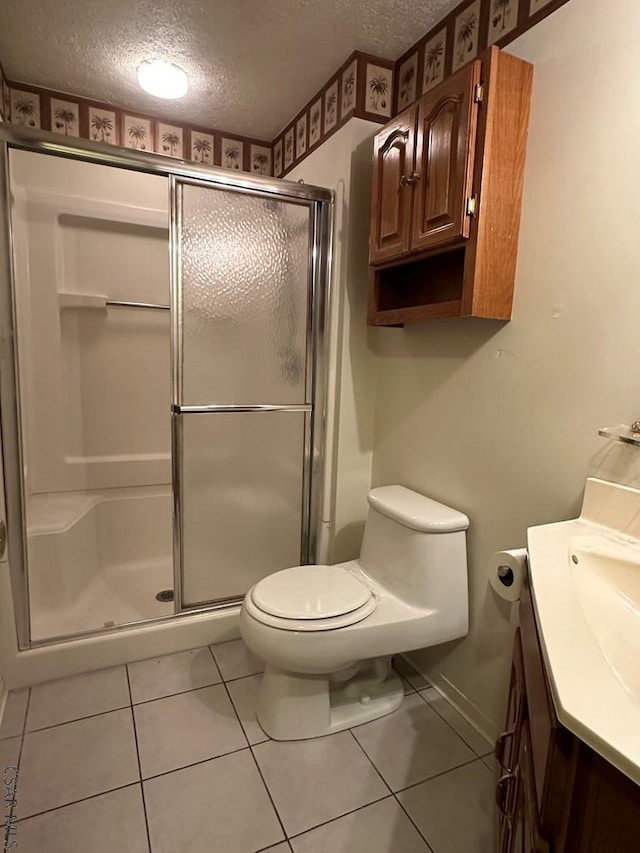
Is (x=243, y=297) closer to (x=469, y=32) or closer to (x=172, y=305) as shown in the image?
(x=172, y=305)

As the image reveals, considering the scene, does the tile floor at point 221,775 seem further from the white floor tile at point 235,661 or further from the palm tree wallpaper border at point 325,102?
the palm tree wallpaper border at point 325,102

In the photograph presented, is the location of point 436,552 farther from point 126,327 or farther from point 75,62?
point 75,62

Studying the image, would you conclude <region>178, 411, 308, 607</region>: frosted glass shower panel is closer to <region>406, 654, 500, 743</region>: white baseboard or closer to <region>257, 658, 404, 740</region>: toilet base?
<region>257, 658, 404, 740</region>: toilet base

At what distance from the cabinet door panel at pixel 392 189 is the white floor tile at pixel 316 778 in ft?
5.31

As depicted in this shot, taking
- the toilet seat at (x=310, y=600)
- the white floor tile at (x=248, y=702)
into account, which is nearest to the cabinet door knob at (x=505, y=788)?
the toilet seat at (x=310, y=600)

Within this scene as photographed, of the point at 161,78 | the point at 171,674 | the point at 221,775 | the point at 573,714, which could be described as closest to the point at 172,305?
the point at 161,78

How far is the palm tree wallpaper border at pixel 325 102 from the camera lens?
1.47m

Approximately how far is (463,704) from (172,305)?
1.76 metres

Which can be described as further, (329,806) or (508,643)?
(508,643)

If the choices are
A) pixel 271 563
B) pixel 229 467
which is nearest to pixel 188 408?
pixel 229 467

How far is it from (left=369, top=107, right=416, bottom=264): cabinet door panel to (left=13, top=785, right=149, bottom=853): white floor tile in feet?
5.96

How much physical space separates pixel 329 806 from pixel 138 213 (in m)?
2.57

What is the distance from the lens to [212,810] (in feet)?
4.17

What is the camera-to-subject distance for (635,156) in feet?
3.56
